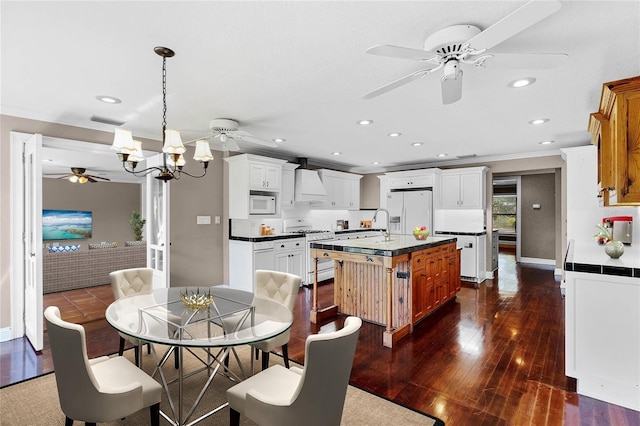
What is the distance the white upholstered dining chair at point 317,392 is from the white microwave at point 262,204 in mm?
3811

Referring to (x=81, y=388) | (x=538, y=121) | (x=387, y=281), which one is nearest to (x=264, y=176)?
(x=387, y=281)

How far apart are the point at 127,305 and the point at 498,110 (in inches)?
155

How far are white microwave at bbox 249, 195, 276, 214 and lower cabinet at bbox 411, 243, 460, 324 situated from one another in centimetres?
273

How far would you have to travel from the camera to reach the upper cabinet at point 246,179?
200 inches

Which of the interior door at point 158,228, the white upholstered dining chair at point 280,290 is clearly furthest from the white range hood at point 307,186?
the white upholstered dining chair at point 280,290

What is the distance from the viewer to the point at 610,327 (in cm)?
225

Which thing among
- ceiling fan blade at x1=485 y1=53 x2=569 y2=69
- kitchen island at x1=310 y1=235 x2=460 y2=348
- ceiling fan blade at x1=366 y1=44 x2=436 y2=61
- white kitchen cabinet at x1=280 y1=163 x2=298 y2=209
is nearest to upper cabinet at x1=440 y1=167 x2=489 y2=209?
kitchen island at x1=310 y1=235 x2=460 y2=348

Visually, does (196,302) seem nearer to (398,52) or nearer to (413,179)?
(398,52)

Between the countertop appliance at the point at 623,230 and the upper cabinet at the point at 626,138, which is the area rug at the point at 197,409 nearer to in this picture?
the upper cabinet at the point at 626,138

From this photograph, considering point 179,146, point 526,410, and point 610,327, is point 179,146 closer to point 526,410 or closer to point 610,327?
point 526,410

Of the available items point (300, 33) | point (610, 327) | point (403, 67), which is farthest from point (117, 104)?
point (610, 327)

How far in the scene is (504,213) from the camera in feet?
33.4

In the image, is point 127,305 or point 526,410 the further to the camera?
point 127,305

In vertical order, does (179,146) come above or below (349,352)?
above
